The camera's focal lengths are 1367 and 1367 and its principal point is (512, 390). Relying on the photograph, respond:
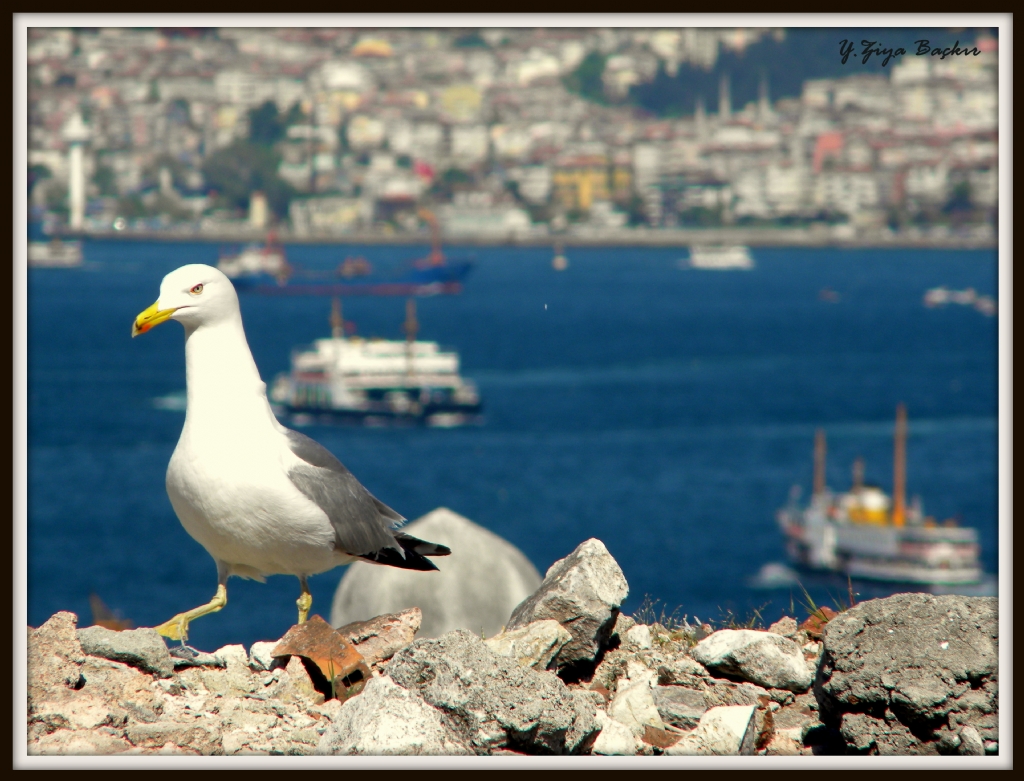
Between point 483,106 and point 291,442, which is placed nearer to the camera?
point 291,442

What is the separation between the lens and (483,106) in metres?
191

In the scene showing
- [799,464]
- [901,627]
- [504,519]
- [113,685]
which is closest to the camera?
[901,627]

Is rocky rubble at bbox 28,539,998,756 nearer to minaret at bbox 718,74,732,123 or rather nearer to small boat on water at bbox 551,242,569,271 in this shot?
minaret at bbox 718,74,732,123

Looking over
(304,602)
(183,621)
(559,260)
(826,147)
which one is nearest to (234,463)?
(304,602)

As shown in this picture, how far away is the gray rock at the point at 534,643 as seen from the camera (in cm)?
529

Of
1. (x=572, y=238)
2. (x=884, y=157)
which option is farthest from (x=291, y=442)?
(x=572, y=238)

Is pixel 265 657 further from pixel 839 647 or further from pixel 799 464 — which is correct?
pixel 799 464

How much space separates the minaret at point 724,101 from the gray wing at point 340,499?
13667 centimetres

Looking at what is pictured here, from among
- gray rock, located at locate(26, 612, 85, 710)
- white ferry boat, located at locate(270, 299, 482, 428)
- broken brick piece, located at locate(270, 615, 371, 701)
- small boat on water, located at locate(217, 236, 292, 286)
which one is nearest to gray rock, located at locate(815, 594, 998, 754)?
broken brick piece, located at locate(270, 615, 371, 701)

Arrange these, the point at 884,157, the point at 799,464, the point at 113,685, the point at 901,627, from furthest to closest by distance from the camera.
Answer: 1. the point at 884,157
2. the point at 799,464
3. the point at 113,685
4. the point at 901,627

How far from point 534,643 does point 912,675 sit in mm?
1468

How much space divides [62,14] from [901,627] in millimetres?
3662

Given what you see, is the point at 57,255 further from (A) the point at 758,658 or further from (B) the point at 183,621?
(A) the point at 758,658

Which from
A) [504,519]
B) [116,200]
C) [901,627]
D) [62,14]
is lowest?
[504,519]
